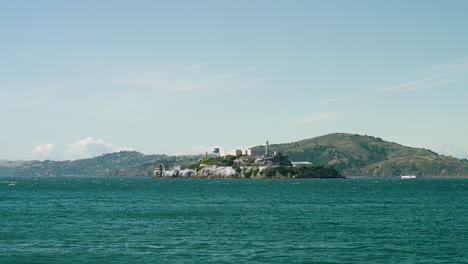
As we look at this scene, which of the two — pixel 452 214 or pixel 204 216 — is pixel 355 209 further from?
pixel 204 216

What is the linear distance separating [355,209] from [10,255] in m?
65.8

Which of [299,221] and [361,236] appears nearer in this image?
[361,236]

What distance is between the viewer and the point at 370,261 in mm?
45719

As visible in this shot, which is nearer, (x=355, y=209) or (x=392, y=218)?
(x=392, y=218)

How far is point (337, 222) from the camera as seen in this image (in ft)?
243

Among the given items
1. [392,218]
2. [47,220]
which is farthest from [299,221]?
[47,220]

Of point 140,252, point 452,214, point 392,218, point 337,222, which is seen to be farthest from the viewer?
point 452,214

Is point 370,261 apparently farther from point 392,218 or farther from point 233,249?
point 392,218

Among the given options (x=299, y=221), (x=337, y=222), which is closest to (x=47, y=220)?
(x=299, y=221)

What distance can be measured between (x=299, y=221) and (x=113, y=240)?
2967cm

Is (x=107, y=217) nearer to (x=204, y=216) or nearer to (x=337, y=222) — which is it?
(x=204, y=216)

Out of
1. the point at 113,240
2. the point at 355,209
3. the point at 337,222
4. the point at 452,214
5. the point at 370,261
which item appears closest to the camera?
the point at 370,261

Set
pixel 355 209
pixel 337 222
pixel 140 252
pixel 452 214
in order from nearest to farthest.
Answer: pixel 140 252 → pixel 337 222 → pixel 452 214 → pixel 355 209

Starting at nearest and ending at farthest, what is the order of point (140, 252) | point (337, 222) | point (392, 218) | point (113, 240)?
point (140, 252) < point (113, 240) < point (337, 222) < point (392, 218)
